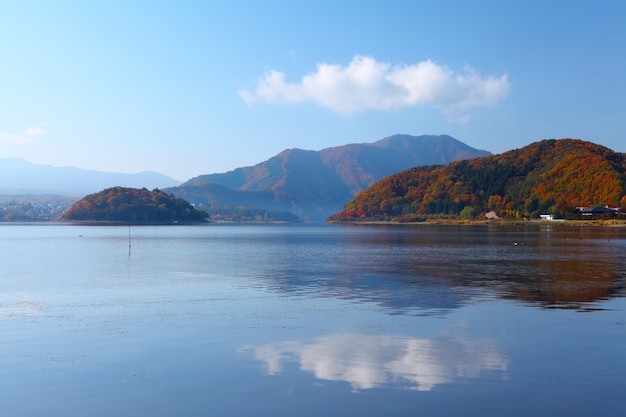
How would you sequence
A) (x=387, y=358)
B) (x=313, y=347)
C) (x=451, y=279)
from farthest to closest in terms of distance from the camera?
(x=451, y=279) < (x=313, y=347) < (x=387, y=358)

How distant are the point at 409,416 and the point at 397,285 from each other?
22.9 metres

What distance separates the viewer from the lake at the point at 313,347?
13047 mm

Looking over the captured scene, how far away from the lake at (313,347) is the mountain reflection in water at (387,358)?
0.06 meters

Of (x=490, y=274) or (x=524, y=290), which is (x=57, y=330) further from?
(x=490, y=274)

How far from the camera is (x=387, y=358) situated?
1670 centimetres

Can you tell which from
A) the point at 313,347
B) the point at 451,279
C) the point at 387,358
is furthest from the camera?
the point at 451,279

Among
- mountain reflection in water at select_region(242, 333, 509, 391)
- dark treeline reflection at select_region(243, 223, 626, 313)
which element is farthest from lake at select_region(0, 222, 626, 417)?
dark treeline reflection at select_region(243, 223, 626, 313)

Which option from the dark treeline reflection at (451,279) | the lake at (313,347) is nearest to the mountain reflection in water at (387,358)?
the lake at (313,347)

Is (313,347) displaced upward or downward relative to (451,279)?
downward

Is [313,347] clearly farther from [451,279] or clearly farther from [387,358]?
[451,279]

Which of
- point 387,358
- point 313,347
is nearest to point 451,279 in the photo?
point 313,347

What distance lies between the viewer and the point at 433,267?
1857 inches

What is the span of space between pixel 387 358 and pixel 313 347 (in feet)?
8.03

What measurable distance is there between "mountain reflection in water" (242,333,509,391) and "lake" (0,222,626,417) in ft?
0.20
